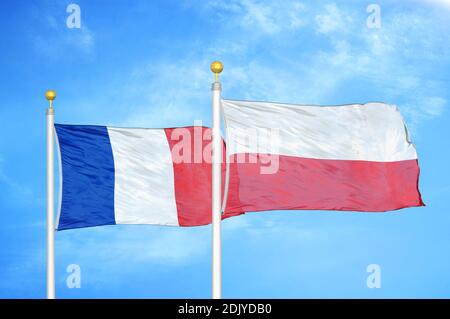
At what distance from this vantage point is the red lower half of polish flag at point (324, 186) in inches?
570

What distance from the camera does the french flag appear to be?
611 inches

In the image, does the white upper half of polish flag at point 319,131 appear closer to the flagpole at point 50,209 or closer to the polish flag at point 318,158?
the polish flag at point 318,158

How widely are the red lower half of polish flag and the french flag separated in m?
1.74

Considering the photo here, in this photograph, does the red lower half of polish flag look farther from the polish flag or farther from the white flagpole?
the white flagpole

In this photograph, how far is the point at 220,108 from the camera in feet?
46.1

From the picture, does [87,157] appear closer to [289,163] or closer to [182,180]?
[182,180]

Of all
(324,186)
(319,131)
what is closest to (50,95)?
(319,131)

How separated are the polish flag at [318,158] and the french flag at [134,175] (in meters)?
1.84
